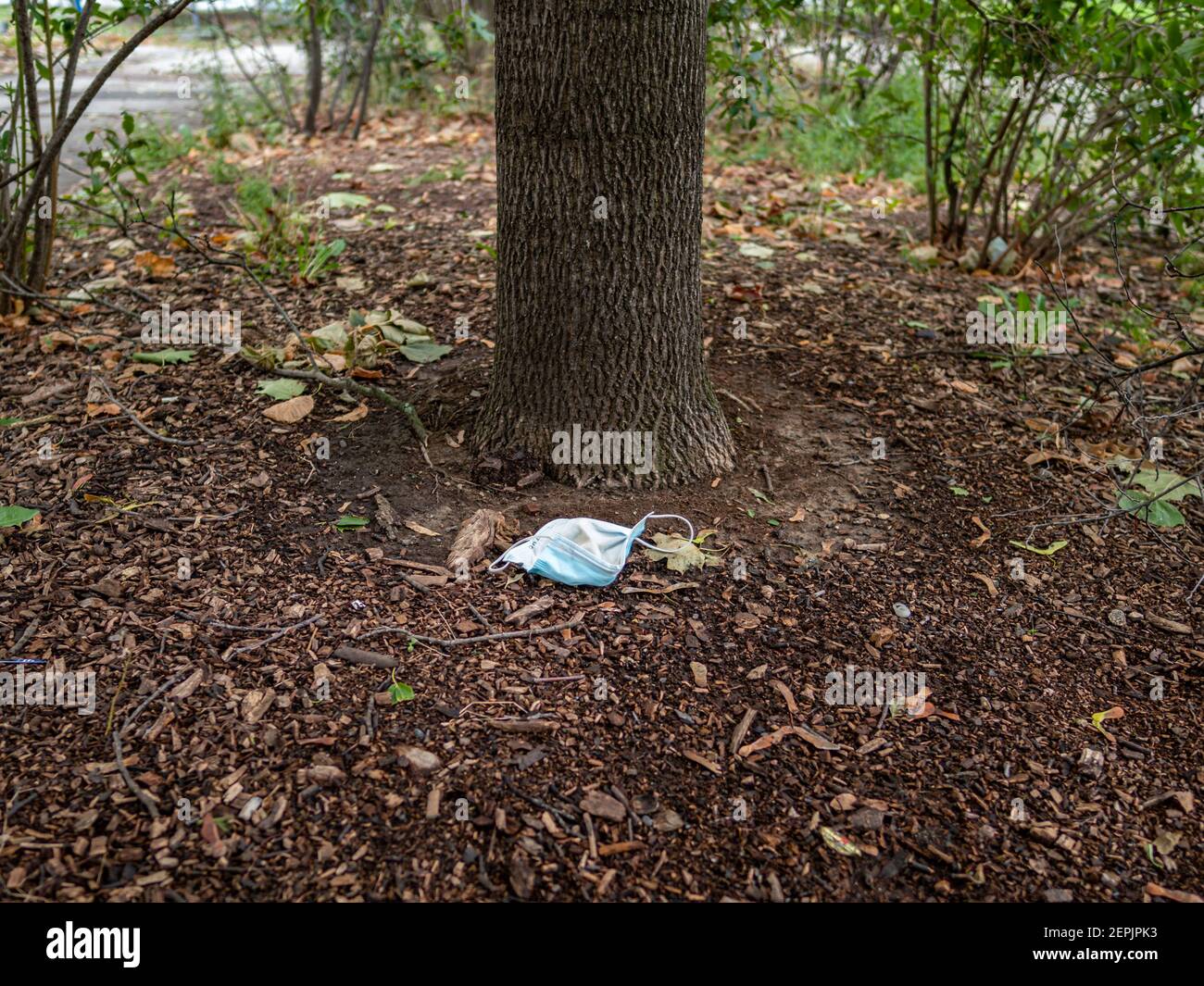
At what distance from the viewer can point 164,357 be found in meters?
3.90

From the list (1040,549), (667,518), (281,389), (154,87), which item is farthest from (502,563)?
(154,87)

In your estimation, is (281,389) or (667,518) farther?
(281,389)

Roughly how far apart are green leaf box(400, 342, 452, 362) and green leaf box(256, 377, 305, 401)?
0.42 meters

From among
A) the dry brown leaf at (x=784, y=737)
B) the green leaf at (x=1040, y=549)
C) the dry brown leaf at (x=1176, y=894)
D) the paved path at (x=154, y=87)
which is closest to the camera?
the dry brown leaf at (x=1176, y=894)

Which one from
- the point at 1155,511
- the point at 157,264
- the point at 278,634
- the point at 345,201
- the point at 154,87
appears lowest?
the point at 278,634

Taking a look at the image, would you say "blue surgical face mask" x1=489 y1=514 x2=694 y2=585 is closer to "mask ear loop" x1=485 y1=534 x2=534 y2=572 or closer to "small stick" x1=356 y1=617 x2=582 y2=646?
"mask ear loop" x1=485 y1=534 x2=534 y2=572

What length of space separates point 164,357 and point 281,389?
595 mm

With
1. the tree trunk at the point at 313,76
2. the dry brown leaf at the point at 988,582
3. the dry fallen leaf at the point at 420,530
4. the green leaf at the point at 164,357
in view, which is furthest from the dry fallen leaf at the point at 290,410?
the tree trunk at the point at 313,76

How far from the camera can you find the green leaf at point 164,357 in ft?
12.8

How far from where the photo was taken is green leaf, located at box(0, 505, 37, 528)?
9.65ft

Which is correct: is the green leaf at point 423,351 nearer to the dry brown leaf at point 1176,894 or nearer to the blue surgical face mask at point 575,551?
the blue surgical face mask at point 575,551

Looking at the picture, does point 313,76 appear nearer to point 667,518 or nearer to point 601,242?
point 601,242

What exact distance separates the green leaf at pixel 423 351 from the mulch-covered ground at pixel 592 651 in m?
0.05
